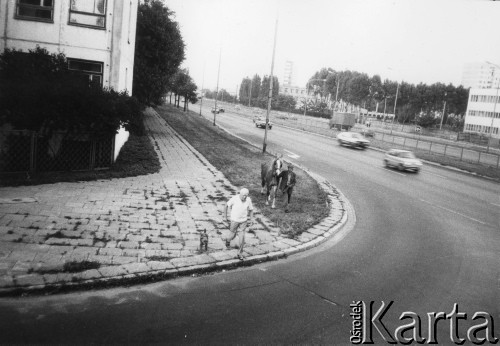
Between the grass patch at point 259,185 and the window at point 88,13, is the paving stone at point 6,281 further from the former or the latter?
the window at point 88,13

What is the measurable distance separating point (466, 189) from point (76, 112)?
18468 mm

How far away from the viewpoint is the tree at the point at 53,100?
459 inches

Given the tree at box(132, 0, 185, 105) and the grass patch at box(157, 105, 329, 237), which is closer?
the grass patch at box(157, 105, 329, 237)

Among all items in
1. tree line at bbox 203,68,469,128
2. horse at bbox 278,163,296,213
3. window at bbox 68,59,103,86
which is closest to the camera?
horse at bbox 278,163,296,213

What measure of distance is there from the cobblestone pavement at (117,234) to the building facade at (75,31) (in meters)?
5.01

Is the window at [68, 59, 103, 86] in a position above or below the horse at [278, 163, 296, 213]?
above

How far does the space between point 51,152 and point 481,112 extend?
90.1 m

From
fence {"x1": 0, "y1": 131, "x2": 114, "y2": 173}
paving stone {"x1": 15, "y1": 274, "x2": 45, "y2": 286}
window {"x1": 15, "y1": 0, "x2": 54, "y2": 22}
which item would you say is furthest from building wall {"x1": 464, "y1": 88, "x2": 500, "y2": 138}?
paving stone {"x1": 15, "y1": 274, "x2": 45, "y2": 286}

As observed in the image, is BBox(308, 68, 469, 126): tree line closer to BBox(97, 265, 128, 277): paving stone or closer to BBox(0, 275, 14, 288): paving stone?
BBox(97, 265, 128, 277): paving stone

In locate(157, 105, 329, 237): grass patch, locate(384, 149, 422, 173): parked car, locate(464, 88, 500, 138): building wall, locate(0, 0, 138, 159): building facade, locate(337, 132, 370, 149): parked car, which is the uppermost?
locate(464, 88, 500, 138): building wall

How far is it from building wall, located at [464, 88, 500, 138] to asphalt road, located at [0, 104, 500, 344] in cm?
7967

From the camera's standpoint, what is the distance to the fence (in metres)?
12.6

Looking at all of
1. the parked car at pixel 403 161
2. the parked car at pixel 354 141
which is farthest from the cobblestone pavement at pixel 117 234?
the parked car at pixel 354 141

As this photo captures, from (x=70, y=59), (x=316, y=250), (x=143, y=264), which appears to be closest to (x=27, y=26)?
(x=70, y=59)
